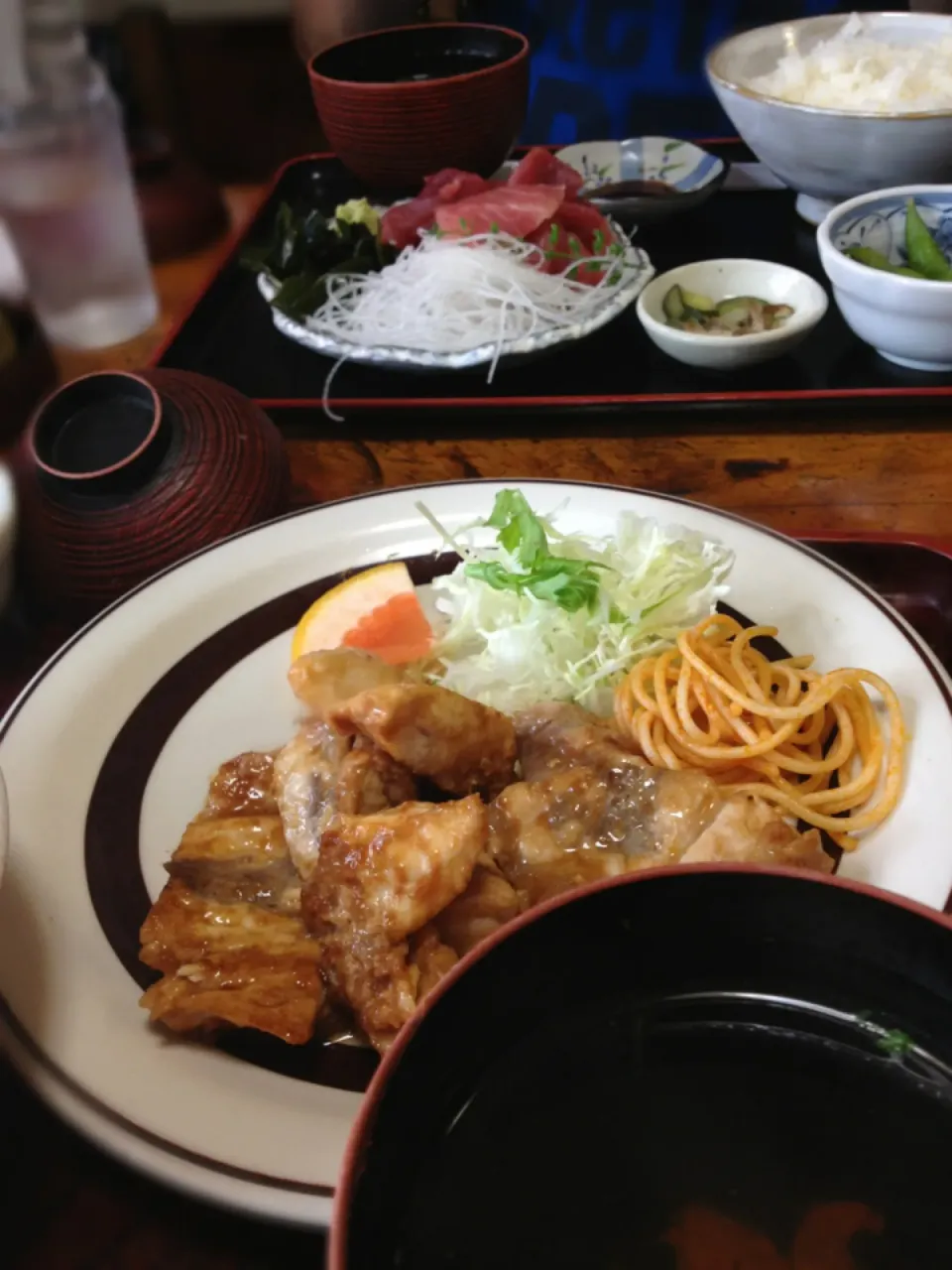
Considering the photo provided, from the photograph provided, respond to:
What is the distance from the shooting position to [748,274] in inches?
99.7

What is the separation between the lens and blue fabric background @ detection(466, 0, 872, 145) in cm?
423

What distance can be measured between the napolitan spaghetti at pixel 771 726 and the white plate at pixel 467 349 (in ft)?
3.13

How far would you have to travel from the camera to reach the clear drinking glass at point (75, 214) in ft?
9.16

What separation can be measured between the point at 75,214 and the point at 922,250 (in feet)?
7.59

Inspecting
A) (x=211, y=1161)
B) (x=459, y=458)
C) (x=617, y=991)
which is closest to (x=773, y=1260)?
(x=617, y=991)

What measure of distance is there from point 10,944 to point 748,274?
7.48ft

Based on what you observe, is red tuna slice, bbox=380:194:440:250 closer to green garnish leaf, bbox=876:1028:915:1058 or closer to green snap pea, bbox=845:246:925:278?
green snap pea, bbox=845:246:925:278

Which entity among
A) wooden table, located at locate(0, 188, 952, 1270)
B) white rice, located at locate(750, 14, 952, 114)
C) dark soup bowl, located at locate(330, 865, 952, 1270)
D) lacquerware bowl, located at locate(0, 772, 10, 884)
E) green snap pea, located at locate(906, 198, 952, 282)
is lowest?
wooden table, located at locate(0, 188, 952, 1270)

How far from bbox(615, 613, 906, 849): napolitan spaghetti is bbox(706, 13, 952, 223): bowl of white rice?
5.86 ft

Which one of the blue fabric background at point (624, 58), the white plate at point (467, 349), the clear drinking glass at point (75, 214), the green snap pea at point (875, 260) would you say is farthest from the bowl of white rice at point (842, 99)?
the clear drinking glass at point (75, 214)

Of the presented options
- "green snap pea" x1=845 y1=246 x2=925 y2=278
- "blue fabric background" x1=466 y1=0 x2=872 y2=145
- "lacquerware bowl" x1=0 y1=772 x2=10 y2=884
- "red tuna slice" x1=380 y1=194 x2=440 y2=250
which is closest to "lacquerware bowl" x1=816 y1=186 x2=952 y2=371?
"green snap pea" x1=845 y1=246 x2=925 y2=278

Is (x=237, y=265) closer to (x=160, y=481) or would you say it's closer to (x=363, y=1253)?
(x=160, y=481)

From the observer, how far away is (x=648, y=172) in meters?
3.23

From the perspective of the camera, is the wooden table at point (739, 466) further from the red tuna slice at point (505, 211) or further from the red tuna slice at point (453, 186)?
the red tuna slice at point (453, 186)
